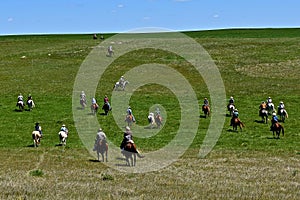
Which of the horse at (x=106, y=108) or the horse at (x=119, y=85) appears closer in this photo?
the horse at (x=106, y=108)

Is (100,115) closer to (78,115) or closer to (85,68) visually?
(78,115)

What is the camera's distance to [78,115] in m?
49.2


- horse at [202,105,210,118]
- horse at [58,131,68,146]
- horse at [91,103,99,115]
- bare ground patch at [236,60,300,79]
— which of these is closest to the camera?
horse at [58,131,68,146]

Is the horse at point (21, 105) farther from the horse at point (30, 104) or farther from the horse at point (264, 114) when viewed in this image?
the horse at point (264, 114)

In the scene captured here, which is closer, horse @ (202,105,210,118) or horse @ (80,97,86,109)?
horse @ (202,105,210,118)

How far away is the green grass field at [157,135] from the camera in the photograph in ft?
58.6

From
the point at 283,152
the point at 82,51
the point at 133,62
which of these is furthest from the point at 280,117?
the point at 82,51

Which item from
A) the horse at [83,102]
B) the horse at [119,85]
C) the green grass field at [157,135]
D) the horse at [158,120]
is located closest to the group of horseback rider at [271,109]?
the green grass field at [157,135]

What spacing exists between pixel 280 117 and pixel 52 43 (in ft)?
241

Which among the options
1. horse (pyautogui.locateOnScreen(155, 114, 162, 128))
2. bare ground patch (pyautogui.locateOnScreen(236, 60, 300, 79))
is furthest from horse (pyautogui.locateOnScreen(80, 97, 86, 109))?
bare ground patch (pyautogui.locateOnScreen(236, 60, 300, 79))

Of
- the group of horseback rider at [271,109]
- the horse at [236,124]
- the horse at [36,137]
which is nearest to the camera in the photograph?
the horse at [36,137]

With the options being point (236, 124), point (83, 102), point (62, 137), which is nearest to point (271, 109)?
point (236, 124)

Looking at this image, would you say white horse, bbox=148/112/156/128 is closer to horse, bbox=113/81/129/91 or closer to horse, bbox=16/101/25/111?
horse, bbox=16/101/25/111

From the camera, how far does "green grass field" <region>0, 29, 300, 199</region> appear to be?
58.6 feet
